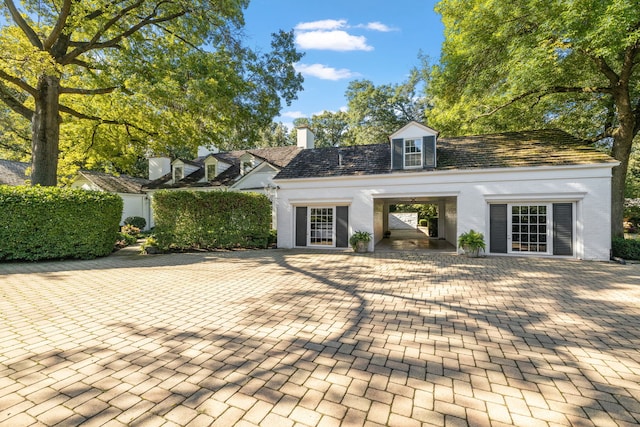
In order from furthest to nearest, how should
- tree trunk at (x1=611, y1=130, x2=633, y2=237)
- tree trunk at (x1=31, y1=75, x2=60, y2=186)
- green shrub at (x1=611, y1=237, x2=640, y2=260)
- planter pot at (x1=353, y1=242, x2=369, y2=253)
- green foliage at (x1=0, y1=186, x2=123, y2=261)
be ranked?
planter pot at (x1=353, y1=242, x2=369, y2=253) → tree trunk at (x1=31, y1=75, x2=60, y2=186) → tree trunk at (x1=611, y1=130, x2=633, y2=237) → green shrub at (x1=611, y1=237, x2=640, y2=260) → green foliage at (x1=0, y1=186, x2=123, y2=261)

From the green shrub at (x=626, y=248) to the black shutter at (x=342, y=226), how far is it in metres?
10.5

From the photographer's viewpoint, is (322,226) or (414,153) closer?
(414,153)

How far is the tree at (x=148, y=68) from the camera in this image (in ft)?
36.7

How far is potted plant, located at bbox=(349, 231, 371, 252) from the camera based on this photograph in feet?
43.2

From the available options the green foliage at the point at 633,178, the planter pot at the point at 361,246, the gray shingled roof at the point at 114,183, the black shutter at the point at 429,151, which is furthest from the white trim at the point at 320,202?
the green foliage at the point at 633,178

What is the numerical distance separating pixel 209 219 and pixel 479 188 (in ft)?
40.5

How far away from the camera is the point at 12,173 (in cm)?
2478

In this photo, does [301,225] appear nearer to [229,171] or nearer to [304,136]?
[304,136]

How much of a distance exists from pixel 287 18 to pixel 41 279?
42.9 ft

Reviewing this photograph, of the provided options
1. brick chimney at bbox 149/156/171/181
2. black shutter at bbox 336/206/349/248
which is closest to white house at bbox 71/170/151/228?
brick chimney at bbox 149/156/171/181

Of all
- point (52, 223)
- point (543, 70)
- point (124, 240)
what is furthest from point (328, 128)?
point (52, 223)

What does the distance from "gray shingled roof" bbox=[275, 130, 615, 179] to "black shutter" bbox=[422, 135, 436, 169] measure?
450mm

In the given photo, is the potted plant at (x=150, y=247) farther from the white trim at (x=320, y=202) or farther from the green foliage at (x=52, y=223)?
the white trim at (x=320, y=202)

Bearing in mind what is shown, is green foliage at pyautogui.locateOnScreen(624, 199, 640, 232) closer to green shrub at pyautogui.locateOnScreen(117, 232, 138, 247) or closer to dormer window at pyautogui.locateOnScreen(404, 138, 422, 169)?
dormer window at pyautogui.locateOnScreen(404, 138, 422, 169)
